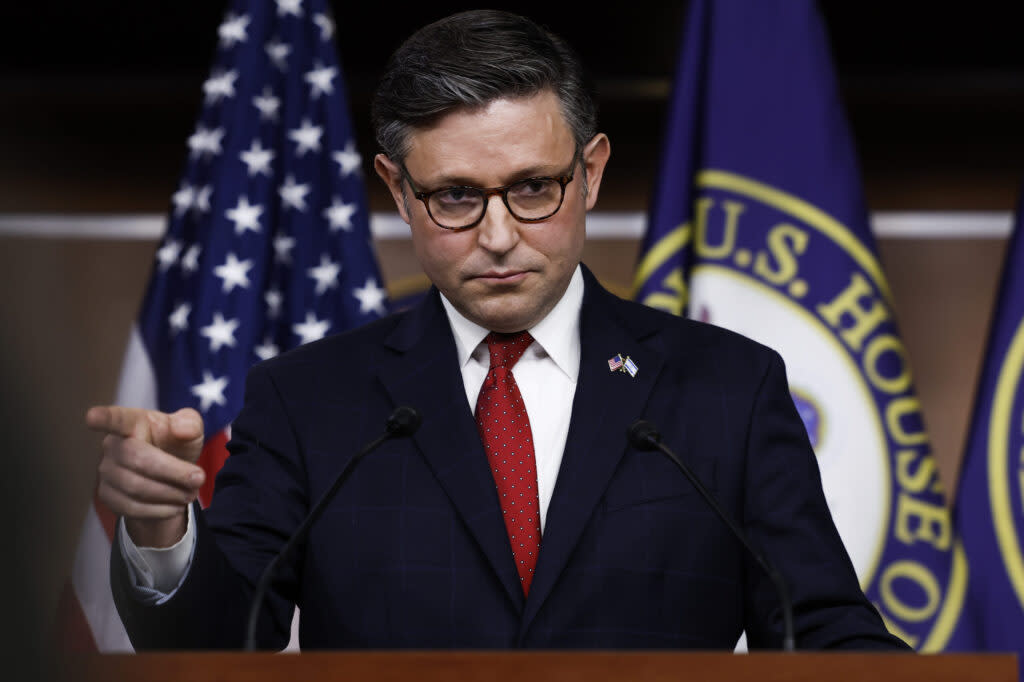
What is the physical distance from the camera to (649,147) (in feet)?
10.8

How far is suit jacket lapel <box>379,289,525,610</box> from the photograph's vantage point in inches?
57.5

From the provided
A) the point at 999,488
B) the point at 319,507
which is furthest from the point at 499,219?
the point at 999,488

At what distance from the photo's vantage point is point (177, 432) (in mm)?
1094

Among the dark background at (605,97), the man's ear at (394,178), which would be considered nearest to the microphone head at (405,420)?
the man's ear at (394,178)

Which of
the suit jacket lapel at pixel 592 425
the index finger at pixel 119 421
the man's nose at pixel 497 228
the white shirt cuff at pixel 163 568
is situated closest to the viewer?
the index finger at pixel 119 421

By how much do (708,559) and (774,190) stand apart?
57.7 inches

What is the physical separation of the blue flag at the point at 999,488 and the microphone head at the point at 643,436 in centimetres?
169

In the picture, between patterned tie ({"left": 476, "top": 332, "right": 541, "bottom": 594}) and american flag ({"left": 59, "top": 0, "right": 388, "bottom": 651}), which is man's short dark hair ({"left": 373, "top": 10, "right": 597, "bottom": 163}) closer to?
patterned tie ({"left": 476, "top": 332, "right": 541, "bottom": 594})

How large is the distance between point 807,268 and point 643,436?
62.3 inches

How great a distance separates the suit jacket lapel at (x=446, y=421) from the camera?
4.79 ft

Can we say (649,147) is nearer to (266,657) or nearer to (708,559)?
(708,559)

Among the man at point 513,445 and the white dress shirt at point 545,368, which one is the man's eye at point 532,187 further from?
the white dress shirt at point 545,368

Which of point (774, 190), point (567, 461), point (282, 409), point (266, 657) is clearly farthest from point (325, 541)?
point (774, 190)

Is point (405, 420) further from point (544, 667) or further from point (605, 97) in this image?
point (605, 97)
